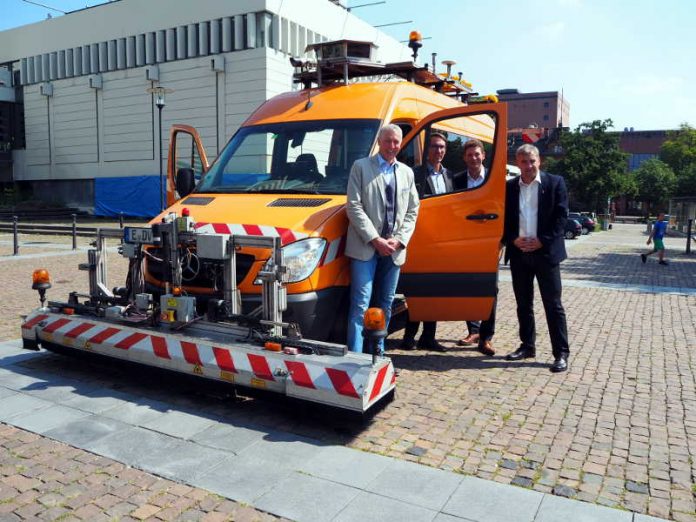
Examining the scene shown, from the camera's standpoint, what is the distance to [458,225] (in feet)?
17.8

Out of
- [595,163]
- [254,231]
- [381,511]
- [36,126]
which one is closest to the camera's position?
[381,511]

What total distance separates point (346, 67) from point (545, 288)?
3.07m

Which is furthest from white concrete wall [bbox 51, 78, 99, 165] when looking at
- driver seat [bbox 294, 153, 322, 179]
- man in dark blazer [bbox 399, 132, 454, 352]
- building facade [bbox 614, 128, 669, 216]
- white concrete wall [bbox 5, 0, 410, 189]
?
building facade [bbox 614, 128, 669, 216]

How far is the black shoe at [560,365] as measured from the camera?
5.76 meters

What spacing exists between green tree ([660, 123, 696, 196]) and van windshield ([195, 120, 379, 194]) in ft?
221

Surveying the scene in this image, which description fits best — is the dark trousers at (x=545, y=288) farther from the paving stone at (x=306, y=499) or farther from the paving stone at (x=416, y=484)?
the paving stone at (x=306, y=499)

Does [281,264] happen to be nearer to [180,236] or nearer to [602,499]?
[180,236]

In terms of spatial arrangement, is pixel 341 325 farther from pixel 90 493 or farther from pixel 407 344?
pixel 90 493

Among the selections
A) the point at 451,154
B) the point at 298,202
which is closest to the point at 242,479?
the point at 298,202

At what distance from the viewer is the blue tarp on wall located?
35.1m

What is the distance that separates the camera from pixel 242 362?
→ 426 centimetres

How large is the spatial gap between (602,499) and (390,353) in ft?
10.2

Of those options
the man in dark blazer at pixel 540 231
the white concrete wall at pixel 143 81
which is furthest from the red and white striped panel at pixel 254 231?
the white concrete wall at pixel 143 81

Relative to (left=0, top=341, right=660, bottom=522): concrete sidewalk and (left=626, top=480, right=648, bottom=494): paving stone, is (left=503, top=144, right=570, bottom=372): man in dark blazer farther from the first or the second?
(left=0, top=341, right=660, bottom=522): concrete sidewalk
